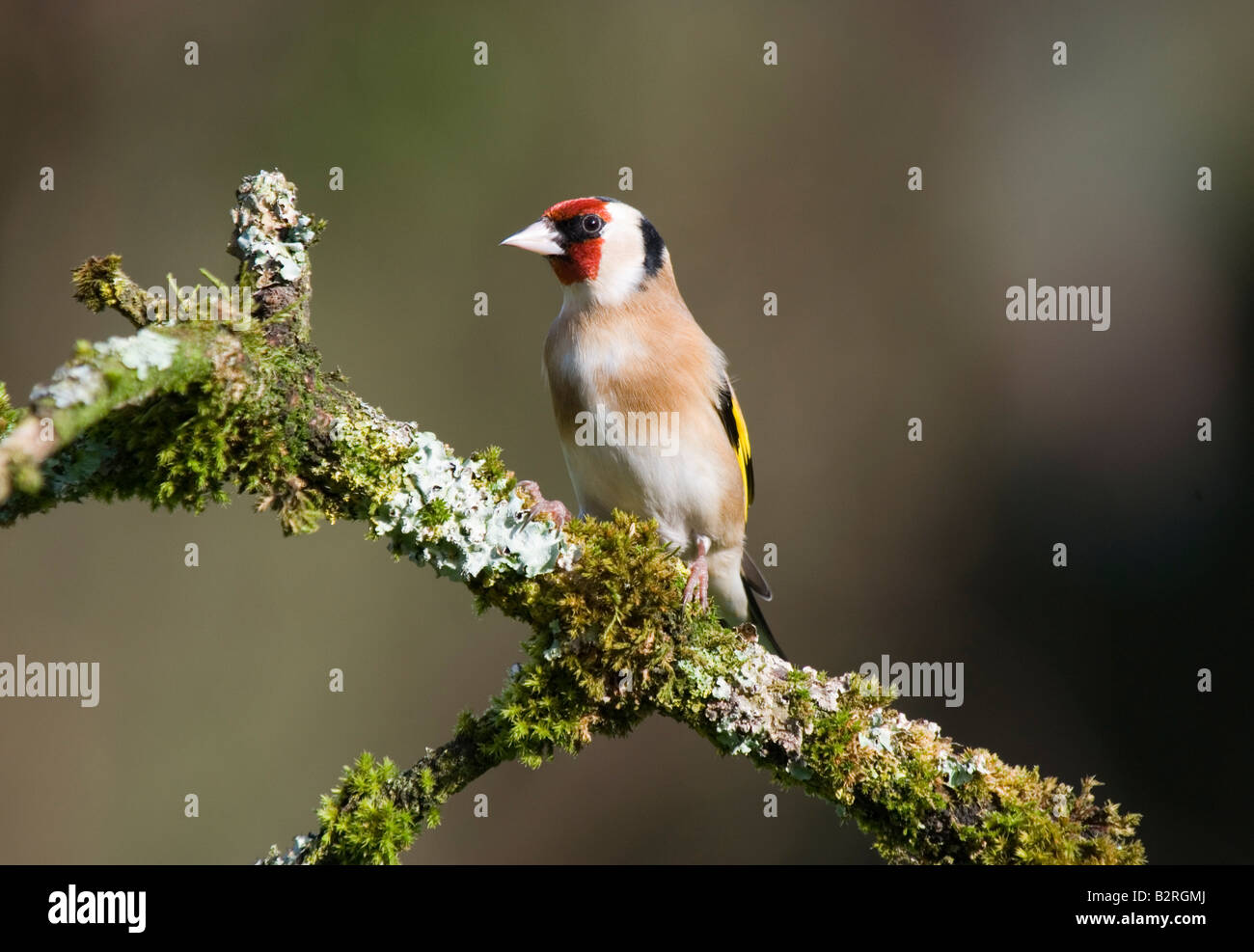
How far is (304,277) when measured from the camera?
2148 mm

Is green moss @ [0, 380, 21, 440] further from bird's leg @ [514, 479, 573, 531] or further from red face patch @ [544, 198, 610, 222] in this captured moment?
red face patch @ [544, 198, 610, 222]

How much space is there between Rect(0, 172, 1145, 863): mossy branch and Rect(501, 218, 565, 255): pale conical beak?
3.97ft

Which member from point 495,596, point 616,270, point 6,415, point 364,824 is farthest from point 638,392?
point 6,415

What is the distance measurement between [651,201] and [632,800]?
3.16 metres

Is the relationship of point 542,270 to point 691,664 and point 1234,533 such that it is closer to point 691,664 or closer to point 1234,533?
point 1234,533

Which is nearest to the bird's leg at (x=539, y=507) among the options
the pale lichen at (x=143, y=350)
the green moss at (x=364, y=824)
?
the green moss at (x=364, y=824)

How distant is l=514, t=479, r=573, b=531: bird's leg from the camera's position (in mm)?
2240

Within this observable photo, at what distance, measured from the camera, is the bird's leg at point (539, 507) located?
2240 mm

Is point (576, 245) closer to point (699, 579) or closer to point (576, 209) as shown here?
point (576, 209)

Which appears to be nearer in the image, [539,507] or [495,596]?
[495,596]

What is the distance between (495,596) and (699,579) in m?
0.73

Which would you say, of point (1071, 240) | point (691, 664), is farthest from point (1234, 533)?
point (691, 664)

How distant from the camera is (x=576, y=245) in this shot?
133 inches

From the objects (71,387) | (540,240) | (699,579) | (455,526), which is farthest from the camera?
(540,240)
